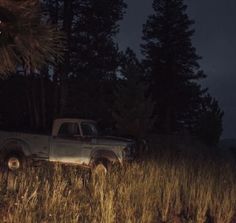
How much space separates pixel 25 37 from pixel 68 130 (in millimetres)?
14409

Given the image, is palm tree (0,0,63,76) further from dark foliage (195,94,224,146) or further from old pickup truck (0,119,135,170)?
dark foliage (195,94,224,146)

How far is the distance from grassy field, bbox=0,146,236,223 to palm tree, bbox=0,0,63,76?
1714 millimetres

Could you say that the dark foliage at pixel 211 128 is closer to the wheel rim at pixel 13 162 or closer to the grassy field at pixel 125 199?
the wheel rim at pixel 13 162

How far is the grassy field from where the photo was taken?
860 cm

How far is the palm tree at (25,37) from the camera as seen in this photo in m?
7.75

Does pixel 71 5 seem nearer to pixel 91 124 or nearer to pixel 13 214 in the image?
pixel 91 124

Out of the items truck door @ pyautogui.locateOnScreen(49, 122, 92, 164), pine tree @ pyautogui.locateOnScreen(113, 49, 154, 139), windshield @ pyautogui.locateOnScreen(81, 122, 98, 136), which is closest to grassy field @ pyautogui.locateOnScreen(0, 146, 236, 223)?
truck door @ pyautogui.locateOnScreen(49, 122, 92, 164)

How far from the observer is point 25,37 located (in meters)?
7.92

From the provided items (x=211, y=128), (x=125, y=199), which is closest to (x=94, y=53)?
(x=211, y=128)

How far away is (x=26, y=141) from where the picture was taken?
890 inches

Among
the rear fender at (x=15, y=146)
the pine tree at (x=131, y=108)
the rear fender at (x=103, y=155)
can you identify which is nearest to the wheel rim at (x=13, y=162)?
the rear fender at (x=15, y=146)

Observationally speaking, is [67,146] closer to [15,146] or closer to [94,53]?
[15,146]

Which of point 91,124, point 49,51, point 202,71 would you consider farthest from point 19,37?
point 202,71

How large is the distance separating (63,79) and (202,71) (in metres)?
29.1
